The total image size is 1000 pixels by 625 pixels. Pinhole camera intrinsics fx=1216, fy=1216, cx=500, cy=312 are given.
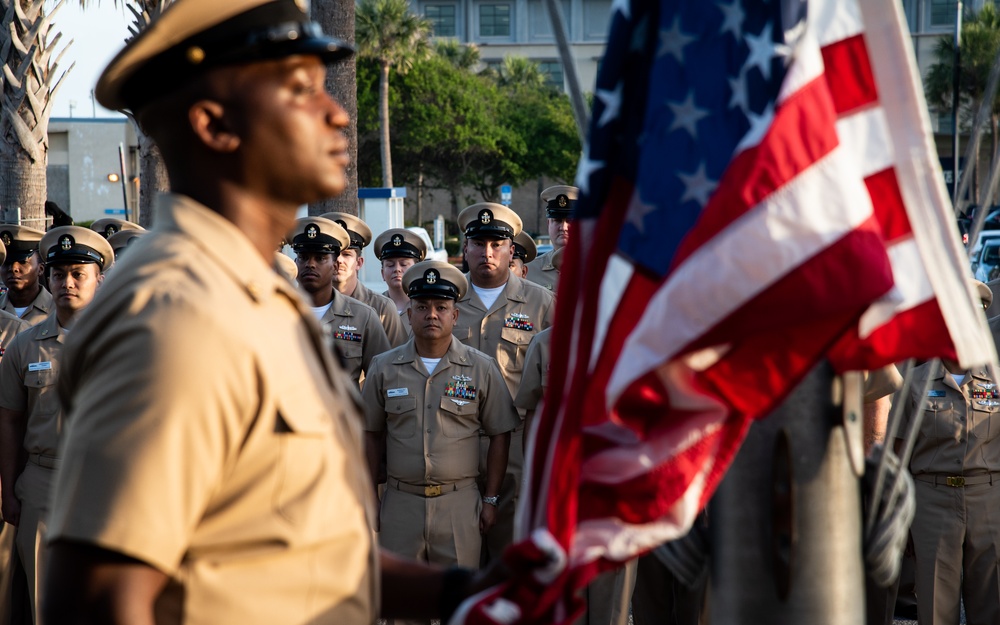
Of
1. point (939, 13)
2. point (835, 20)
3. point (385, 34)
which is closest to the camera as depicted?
point (835, 20)

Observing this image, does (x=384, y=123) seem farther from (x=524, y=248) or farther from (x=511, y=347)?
(x=511, y=347)

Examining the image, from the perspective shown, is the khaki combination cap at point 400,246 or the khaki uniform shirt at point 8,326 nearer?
the khaki uniform shirt at point 8,326

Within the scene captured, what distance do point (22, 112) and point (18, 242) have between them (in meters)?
5.64

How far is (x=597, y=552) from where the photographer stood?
2.18 meters

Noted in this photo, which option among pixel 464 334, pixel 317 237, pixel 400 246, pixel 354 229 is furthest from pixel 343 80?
pixel 464 334

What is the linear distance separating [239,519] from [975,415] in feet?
17.5

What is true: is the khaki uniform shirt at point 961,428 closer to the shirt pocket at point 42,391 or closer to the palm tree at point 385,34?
the shirt pocket at point 42,391

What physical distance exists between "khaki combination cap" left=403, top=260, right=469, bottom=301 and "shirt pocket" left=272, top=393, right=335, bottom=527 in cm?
513

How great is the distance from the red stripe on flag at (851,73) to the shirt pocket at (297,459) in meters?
1.20

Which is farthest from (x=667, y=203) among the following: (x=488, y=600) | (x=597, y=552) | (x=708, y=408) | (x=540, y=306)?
(x=540, y=306)

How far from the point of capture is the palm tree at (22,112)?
14.2 meters

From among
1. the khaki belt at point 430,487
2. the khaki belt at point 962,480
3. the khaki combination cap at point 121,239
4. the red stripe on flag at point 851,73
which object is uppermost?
the red stripe on flag at point 851,73

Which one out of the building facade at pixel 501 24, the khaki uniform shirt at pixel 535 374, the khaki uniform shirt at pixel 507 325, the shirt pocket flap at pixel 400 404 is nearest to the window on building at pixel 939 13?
the building facade at pixel 501 24

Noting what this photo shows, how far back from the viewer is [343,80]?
450 inches
